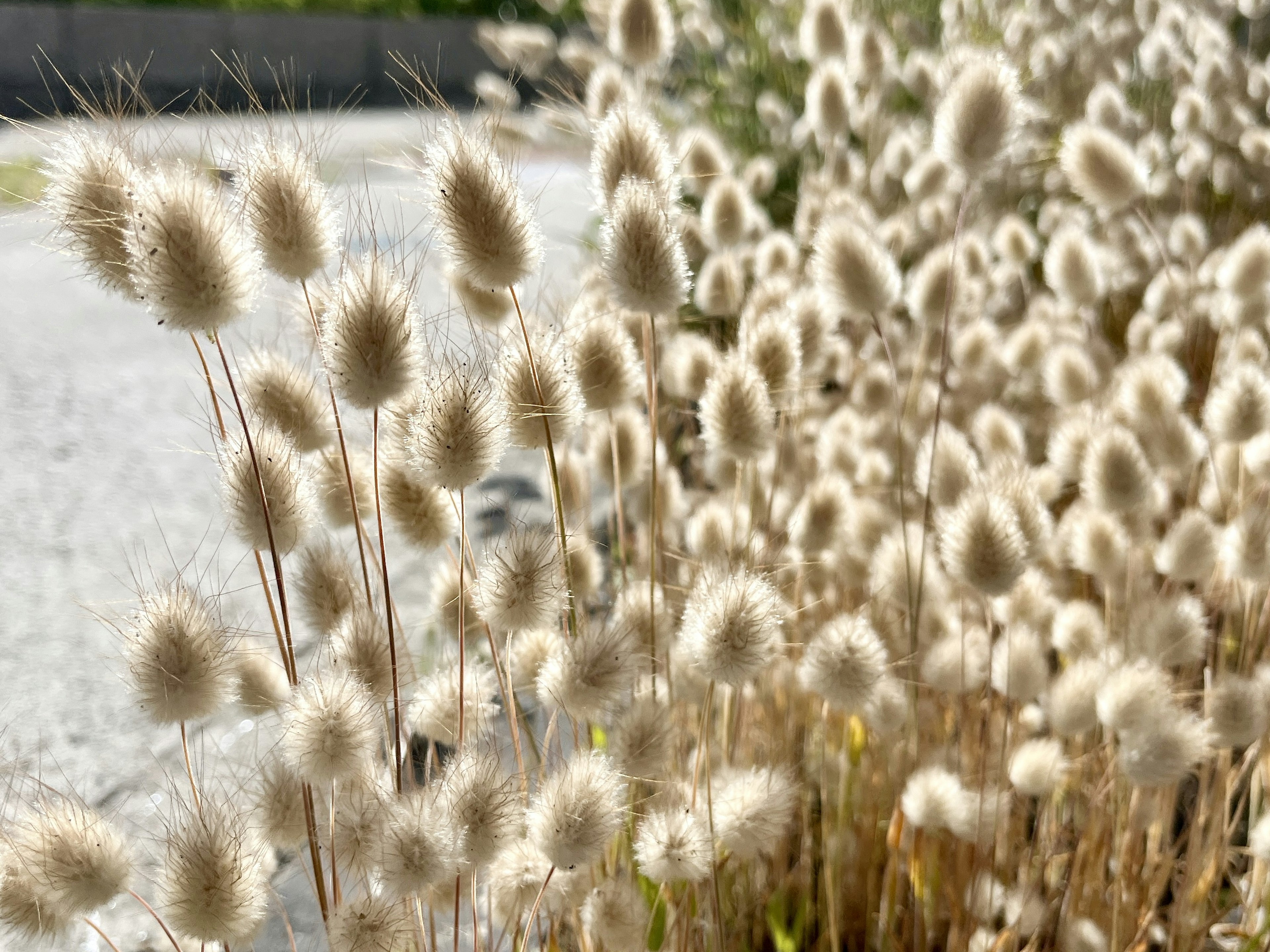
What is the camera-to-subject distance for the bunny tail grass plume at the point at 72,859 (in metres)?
0.39

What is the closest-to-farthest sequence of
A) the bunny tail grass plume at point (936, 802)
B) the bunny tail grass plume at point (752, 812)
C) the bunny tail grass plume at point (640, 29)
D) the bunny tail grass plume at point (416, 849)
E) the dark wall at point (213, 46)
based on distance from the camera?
the bunny tail grass plume at point (416, 849) → the bunny tail grass plume at point (752, 812) → the bunny tail grass plume at point (936, 802) → the bunny tail grass plume at point (640, 29) → the dark wall at point (213, 46)

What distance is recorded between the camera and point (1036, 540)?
0.61 metres

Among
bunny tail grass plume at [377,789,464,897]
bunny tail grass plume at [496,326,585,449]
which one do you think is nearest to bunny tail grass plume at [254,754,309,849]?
bunny tail grass plume at [377,789,464,897]

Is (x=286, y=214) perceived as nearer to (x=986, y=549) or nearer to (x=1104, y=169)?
(x=986, y=549)

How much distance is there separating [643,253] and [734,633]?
0.63ft

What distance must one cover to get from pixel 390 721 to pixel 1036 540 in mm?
429

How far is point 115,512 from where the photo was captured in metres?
1.14

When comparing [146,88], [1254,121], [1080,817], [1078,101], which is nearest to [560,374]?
[1080,817]

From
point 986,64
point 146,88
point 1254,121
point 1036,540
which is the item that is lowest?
point 1036,540

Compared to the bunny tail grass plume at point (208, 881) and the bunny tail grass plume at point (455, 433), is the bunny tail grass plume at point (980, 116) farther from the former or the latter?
the bunny tail grass plume at point (208, 881)

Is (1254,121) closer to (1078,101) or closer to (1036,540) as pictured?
(1078,101)

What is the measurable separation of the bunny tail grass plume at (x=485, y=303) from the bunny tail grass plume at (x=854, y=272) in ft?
0.76

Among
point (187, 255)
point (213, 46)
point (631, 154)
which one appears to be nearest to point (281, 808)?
point (187, 255)

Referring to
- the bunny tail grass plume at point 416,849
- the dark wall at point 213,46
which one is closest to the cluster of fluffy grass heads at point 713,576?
the bunny tail grass plume at point 416,849
